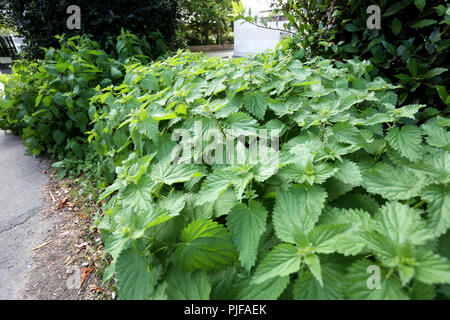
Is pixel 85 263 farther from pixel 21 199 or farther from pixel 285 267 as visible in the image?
pixel 285 267

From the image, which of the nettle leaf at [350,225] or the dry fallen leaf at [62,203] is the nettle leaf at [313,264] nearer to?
the nettle leaf at [350,225]

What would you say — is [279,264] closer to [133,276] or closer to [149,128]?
[133,276]

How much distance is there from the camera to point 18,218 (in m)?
2.52

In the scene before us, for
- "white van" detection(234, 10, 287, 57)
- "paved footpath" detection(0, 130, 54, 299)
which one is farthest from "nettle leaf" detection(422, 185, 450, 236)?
"white van" detection(234, 10, 287, 57)

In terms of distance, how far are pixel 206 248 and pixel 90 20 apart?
477cm

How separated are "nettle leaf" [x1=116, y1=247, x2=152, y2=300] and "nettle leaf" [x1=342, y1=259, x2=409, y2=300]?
2.01 ft

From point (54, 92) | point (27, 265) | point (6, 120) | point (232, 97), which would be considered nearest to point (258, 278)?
point (232, 97)

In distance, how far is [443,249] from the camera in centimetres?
73

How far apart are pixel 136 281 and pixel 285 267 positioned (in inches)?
19.5

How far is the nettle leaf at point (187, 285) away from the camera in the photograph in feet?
2.63

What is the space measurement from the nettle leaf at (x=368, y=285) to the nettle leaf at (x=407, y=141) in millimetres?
588

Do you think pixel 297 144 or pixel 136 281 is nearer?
pixel 136 281

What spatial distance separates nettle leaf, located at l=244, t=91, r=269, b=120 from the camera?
1446 millimetres
